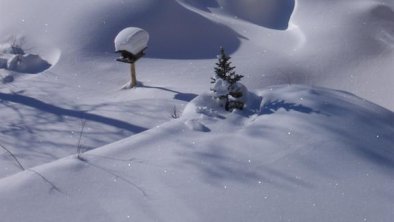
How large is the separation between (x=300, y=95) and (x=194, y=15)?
509 cm

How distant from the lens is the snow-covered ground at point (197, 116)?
11.3 feet

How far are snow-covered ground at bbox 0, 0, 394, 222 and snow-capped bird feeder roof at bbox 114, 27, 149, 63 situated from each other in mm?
476

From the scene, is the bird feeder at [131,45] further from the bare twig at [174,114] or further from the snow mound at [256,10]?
the snow mound at [256,10]

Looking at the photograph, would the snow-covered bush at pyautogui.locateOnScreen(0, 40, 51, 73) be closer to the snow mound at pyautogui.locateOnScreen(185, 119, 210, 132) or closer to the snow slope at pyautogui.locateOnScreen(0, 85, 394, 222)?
the snow slope at pyautogui.locateOnScreen(0, 85, 394, 222)

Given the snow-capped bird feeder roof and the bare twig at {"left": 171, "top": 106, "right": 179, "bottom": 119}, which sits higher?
the snow-capped bird feeder roof

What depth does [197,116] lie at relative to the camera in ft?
15.9

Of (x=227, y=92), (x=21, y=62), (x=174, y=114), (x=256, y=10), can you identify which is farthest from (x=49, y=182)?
(x=256, y=10)

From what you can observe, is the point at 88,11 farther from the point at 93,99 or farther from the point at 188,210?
the point at 188,210

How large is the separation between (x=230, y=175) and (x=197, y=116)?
3.93 ft

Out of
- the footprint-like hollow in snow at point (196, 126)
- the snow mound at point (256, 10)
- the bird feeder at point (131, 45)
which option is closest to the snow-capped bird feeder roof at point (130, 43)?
the bird feeder at point (131, 45)

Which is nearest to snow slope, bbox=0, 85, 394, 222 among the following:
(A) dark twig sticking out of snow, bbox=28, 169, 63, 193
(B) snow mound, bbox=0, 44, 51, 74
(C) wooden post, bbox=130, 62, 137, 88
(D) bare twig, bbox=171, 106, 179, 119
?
(A) dark twig sticking out of snow, bbox=28, 169, 63, 193

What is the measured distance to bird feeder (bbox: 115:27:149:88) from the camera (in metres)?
7.24

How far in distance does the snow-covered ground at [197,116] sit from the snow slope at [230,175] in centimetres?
1

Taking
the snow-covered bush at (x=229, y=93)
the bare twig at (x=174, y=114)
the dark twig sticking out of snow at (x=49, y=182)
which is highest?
the snow-covered bush at (x=229, y=93)
